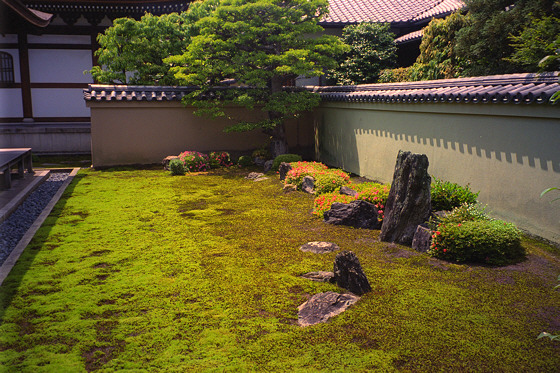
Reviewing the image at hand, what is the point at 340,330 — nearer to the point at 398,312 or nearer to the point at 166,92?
the point at 398,312

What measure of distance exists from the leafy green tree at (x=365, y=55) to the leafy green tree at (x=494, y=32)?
6.98 m

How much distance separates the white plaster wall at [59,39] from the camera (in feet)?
→ 63.8

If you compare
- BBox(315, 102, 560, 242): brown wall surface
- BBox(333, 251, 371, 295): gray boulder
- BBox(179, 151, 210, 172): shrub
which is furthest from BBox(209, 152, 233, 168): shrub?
BBox(333, 251, 371, 295): gray boulder

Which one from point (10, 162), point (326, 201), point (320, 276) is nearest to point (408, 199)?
point (320, 276)

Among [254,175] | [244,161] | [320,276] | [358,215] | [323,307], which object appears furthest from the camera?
[244,161]

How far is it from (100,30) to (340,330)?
1862 cm

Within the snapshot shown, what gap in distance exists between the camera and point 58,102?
19984 millimetres

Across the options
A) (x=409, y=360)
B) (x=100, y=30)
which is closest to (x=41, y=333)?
(x=409, y=360)

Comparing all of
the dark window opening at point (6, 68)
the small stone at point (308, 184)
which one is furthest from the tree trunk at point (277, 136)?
the dark window opening at point (6, 68)

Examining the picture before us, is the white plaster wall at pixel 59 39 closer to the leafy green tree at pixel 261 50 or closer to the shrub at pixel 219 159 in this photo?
the leafy green tree at pixel 261 50

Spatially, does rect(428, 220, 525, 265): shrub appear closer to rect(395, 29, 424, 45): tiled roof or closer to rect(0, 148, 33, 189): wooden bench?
rect(0, 148, 33, 189): wooden bench

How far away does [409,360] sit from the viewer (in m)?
4.26

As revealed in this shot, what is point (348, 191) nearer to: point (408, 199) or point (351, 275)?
point (408, 199)

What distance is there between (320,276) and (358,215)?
8.66ft
